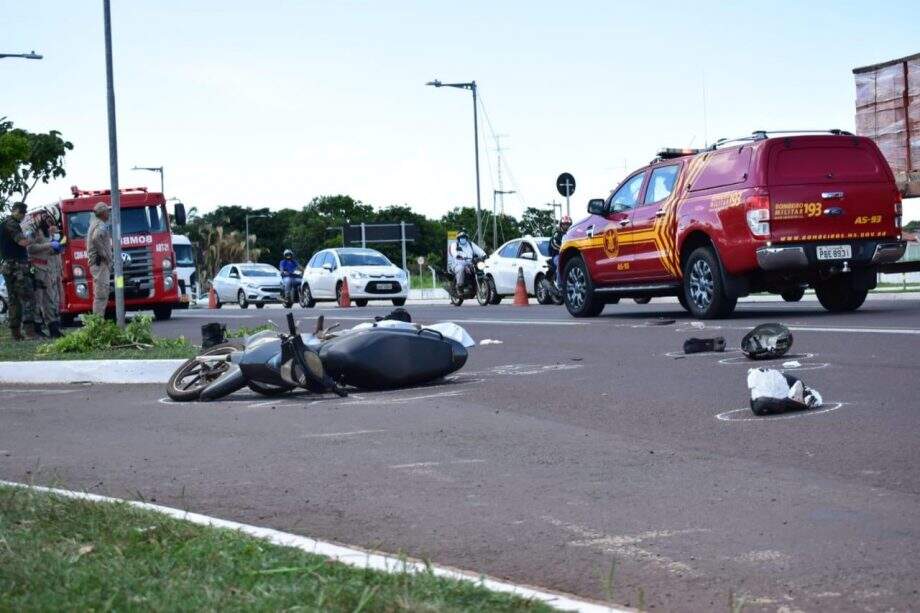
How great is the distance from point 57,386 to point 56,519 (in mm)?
8709

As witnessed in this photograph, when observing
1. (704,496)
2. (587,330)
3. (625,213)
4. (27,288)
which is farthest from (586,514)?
(27,288)

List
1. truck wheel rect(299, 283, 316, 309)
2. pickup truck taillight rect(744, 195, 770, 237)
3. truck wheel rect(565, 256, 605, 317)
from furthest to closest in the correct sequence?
truck wheel rect(299, 283, 316, 309) → truck wheel rect(565, 256, 605, 317) → pickup truck taillight rect(744, 195, 770, 237)

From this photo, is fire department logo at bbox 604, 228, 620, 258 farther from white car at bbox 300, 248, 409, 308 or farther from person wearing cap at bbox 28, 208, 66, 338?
white car at bbox 300, 248, 409, 308

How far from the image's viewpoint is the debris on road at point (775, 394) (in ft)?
27.2

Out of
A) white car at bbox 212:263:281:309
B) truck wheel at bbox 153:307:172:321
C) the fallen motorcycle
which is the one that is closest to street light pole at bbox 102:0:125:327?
the fallen motorcycle

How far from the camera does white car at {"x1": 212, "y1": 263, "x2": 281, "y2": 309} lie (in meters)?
46.1

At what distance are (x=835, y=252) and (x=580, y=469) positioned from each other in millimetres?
10289

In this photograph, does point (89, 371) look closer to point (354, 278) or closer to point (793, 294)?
point (793, 294)

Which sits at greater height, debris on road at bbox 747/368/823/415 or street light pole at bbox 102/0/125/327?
street light pole at bbox 102/0/125/327

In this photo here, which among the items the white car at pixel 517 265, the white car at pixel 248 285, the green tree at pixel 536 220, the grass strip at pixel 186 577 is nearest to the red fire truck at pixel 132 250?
the white car at pixel 517 265

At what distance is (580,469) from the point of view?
22.3 feet

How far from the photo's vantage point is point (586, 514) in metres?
5.65

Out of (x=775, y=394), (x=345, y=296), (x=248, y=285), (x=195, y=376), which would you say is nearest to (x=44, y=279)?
(x=195, y=376)

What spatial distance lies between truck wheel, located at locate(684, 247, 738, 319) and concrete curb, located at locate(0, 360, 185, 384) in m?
6.59
